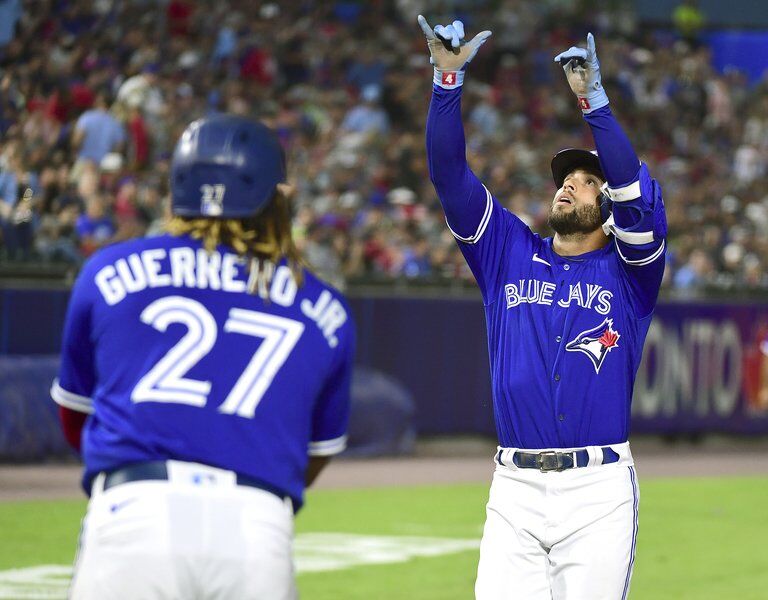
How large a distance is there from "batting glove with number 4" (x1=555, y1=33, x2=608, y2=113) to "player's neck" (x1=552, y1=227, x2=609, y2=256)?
0.48 meters

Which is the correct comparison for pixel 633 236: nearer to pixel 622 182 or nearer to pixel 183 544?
pixel 622 182

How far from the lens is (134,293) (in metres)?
3.56

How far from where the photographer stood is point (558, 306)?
212 inches

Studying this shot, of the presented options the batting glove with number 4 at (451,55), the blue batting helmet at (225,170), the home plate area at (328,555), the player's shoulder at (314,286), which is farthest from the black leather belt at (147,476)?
the home plate area at (328,555)

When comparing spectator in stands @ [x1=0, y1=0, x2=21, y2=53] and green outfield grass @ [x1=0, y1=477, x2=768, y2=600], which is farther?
spectator in stands @ [x1=0, y1=0, x2=21, y2=53]

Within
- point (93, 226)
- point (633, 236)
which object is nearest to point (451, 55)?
point (633, 236)

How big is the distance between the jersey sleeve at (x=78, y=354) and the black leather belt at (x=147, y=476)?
270mm

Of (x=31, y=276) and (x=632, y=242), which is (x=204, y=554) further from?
(x=31, y=276)

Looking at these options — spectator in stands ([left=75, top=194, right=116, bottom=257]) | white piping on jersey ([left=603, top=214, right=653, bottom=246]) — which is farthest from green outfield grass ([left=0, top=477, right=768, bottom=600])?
white piping on jersey ([left=603, top=214, right=653, bottom=246])

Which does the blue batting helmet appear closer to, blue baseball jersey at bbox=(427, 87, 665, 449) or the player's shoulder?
the player's shoulder

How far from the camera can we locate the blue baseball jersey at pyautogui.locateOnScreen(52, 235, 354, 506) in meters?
3.52

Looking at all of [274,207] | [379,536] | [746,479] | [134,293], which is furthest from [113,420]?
[746,479]

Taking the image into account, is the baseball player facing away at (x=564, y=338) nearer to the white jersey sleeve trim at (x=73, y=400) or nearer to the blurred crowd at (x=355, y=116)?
the white jersey sleeve trim at (x=73, y=400)

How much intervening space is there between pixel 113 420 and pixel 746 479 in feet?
47.0
